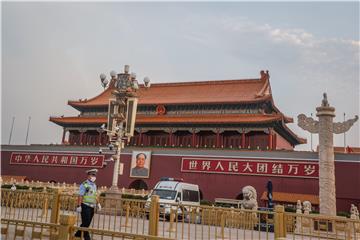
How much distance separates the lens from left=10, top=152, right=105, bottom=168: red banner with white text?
26422 millimetres

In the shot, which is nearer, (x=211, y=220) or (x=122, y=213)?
(x=211, y=220)

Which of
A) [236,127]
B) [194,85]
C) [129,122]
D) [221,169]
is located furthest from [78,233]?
[194,85]

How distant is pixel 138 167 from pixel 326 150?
1331cm

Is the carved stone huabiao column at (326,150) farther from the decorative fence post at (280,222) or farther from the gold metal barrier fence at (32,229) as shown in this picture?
the gold metal barrier fence at (32,229)

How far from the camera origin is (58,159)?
Answer: 27.7 meters

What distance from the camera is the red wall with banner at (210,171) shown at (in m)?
19.5

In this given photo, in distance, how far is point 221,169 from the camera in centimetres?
2250

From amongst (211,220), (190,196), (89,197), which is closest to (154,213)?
(89,197)

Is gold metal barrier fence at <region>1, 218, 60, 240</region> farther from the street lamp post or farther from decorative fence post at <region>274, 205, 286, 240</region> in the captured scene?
the street lamp post

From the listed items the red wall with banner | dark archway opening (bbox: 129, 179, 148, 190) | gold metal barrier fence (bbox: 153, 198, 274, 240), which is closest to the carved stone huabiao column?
the red wall with banner

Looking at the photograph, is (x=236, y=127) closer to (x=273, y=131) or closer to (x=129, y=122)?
(x=273, y=131)

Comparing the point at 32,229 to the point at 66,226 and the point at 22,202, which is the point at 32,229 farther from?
the point at 22,202

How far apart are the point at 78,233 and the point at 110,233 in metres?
1.03

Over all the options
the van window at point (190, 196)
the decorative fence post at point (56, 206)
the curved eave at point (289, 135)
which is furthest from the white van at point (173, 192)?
the curved eave at point (289, 135)
